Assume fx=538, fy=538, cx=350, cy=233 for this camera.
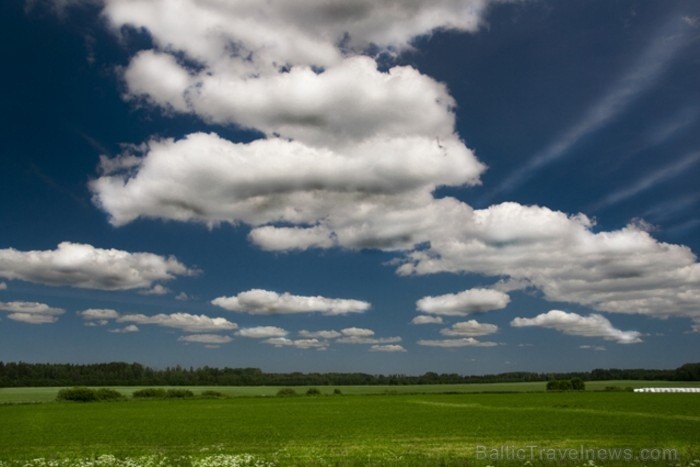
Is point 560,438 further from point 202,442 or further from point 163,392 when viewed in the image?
point 163,392

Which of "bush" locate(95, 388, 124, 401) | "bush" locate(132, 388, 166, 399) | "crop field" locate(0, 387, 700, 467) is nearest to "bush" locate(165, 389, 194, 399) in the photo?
"bush" locate(132, 388, 166, 399)

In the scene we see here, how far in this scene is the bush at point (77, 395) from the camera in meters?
118

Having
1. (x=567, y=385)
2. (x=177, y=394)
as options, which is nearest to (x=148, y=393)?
(x=177, y=394)

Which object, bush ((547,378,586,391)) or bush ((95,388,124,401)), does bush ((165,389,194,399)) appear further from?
bush ((547,378,586,391))

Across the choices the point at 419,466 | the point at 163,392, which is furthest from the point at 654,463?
the point at 163,392

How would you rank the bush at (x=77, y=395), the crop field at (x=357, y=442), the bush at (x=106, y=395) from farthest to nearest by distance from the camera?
1. the bush at (x=106, y=395)
2. the bush at (x=77, y=395)
3. the crop field at (x=357, y=442)

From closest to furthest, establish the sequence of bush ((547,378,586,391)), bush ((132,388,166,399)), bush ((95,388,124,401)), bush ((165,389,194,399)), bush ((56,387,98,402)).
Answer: bush ((56,387,98,402)), bush ((95,388,124,401)), bush ((132,388,166,399)), bush ((165,389,194,399)), bush ((547,378,586,391))

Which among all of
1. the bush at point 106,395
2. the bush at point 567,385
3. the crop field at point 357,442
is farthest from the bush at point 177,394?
the bush at point 567,385

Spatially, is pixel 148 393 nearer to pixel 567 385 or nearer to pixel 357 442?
pixel 357 442

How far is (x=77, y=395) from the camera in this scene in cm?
11806

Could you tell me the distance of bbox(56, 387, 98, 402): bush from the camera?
118m

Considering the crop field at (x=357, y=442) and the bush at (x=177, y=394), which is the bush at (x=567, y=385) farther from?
the crop field at (x=357, y=442)

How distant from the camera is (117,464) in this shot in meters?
22.7

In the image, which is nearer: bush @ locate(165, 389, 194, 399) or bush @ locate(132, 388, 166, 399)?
bush @ locate(132, 388, 166, 399)
